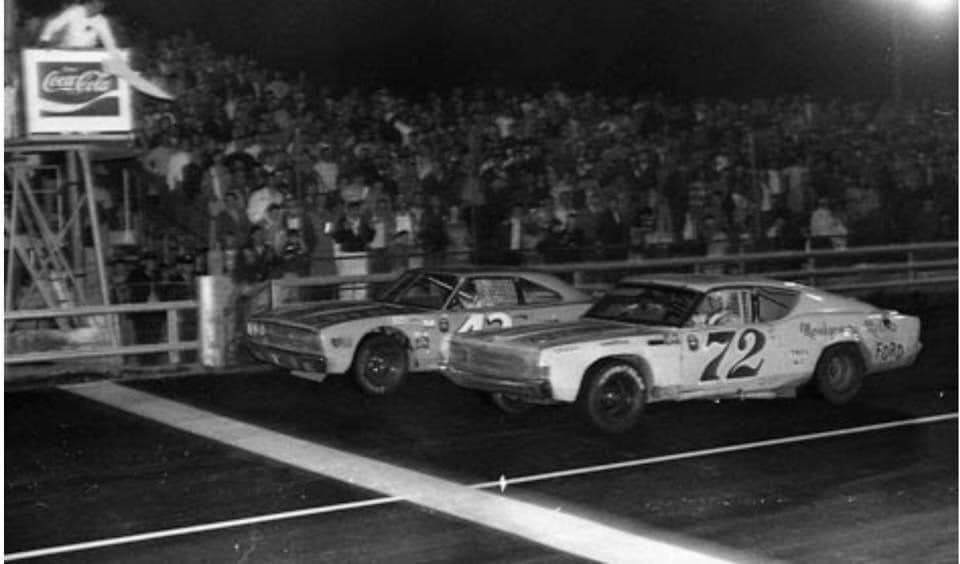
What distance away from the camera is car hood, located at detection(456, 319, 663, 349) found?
934 centimetres

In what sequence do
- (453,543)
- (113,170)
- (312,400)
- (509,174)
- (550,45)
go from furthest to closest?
(550,45), (509,174), (113,170), (312,400), (453,543)

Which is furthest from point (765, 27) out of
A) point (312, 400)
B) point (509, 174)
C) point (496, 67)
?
point (312, 400)

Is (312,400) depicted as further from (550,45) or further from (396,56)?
(550,45)

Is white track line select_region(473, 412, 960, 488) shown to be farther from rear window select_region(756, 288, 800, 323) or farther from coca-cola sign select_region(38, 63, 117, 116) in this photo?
coca-cola sign select_region(38, 63, 117, 116)

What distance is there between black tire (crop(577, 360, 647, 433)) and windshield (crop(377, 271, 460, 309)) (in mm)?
2480

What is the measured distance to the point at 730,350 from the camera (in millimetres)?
9930

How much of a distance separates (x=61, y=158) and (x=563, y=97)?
7.47 metres

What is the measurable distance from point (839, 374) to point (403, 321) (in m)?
3.73

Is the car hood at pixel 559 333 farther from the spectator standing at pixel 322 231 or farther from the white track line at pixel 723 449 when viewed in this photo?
the spectator standing at pixel 322 231

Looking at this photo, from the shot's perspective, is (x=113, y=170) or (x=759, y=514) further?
(x=113, y=170)

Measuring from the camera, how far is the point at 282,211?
14.2 m

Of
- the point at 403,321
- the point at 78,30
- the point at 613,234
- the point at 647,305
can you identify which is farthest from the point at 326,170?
the point at 647,305

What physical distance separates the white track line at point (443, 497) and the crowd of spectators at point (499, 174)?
3.82 meters

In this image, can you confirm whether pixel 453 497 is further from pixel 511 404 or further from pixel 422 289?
pixel 422 289
